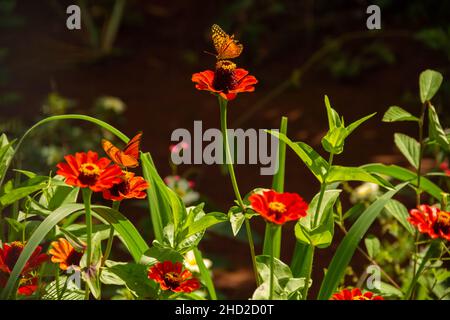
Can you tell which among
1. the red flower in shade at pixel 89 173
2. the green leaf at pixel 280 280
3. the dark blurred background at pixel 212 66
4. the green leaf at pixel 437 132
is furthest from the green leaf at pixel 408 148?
the dark blurred background at pixel 212 66

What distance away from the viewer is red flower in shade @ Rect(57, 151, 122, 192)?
3.37 ft

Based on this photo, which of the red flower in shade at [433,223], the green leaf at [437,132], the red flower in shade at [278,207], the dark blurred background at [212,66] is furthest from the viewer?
the dark blurred background at [212,66]

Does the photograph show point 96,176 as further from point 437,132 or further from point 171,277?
point 437,132

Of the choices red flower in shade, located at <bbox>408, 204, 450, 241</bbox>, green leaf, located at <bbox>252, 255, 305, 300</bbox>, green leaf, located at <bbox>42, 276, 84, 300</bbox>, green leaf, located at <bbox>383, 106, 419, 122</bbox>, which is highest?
green leaf, located at <bbox>383, 106, 419, 122</bbox>

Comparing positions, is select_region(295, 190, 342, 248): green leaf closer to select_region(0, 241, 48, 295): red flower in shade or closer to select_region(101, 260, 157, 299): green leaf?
select_region(101, 260, 157, 299): green leaf

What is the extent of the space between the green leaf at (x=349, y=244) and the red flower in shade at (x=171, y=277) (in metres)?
0.24

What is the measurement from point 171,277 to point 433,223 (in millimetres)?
396

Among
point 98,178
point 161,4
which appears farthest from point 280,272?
point 161,4

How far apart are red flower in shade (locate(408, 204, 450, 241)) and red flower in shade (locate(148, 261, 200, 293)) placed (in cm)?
34

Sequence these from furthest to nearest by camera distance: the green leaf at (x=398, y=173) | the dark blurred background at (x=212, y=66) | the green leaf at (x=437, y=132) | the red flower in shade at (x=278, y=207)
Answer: the dark blurred background at (x=212, y=66) < the green leaf at (x=398, y=173) < the green leaf at (x=437, y=132) < the red flower in shade at (x=278, y=207)

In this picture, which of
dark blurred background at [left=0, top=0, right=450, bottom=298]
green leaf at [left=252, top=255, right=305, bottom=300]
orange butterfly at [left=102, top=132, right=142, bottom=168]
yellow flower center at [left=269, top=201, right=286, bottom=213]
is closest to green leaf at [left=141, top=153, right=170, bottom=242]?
orange butterfly at [left=102, top=132, right=142, bottom=168]

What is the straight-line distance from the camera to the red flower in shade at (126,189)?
1.10 meters

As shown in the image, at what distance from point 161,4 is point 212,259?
2.78m

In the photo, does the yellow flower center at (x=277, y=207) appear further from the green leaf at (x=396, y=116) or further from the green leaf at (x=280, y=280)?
the green leaf at (x=396, y=116)
